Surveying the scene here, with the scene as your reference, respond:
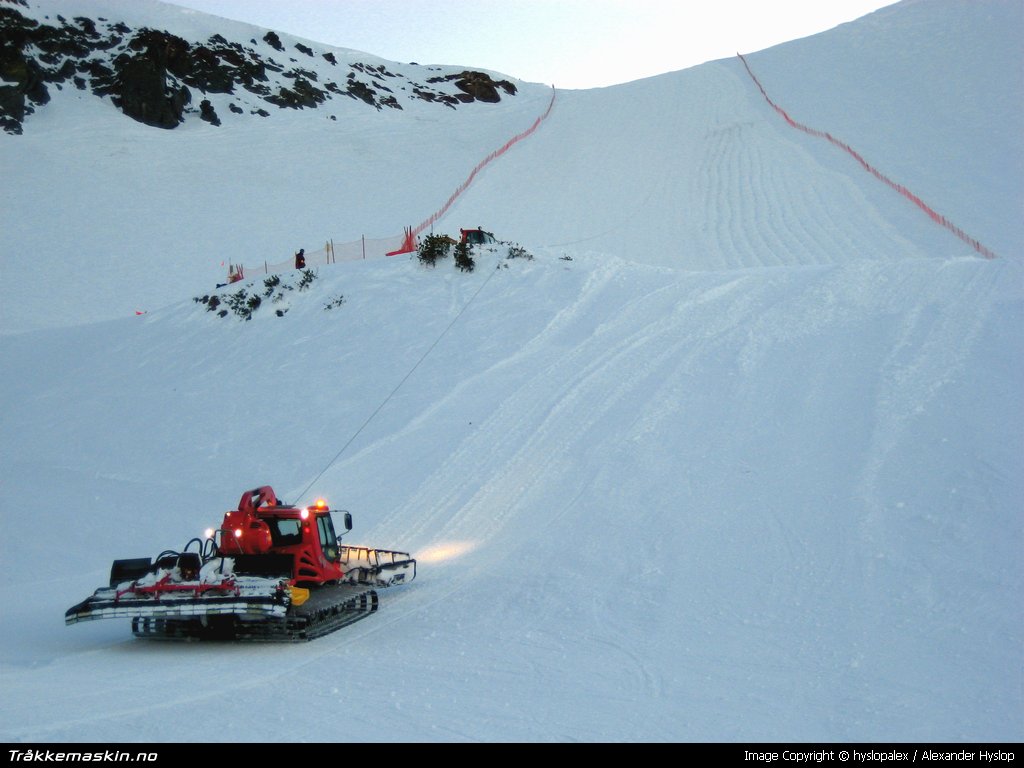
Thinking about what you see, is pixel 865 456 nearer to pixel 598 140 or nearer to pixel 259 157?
pixel 598 140

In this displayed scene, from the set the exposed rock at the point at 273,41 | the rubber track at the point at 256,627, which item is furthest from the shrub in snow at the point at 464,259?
the exposed rock at the point at 273,41

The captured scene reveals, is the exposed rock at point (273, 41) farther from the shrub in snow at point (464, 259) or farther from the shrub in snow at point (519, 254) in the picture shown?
the shrub in snow at point (519, 254)

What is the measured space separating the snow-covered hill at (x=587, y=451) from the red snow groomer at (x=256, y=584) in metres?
0.37

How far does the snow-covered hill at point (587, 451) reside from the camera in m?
8.09

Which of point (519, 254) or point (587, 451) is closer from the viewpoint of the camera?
point (587, 451)

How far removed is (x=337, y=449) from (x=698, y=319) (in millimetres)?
7903

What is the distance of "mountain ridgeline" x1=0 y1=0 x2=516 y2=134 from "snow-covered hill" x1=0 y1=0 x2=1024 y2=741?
1404cm

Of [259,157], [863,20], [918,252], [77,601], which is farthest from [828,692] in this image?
[863,20]

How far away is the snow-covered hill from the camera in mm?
8086

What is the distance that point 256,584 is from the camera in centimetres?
1041

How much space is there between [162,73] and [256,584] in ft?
169

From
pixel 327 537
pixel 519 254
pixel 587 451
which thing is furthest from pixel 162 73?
pixel 327 537

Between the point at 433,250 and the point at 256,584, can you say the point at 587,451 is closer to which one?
the point at 256,584

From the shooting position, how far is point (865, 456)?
1262 cm
